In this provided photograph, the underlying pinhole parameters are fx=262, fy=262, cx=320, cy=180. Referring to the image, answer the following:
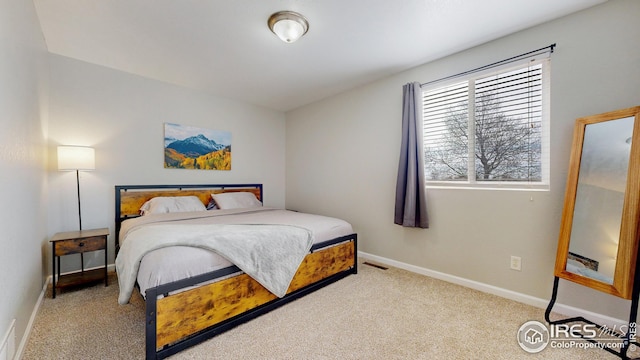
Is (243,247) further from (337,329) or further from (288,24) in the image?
(288,24)

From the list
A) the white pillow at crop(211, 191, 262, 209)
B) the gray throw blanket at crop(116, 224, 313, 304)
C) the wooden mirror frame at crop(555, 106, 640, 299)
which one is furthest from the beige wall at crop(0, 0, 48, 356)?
the wooden mirror frame at crop(555, 106, 640, 299)

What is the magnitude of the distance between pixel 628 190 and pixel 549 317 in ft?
3.65

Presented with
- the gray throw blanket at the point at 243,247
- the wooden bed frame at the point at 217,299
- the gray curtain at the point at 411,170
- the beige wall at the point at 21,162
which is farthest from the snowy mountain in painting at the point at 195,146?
the gray curtain at the point at 411,170

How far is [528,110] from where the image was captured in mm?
2334

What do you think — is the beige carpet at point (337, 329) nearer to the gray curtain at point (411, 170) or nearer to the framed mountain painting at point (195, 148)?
the gray curtain at point (411, 170)

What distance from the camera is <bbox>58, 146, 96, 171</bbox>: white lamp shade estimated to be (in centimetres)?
264

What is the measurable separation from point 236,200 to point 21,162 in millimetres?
2321

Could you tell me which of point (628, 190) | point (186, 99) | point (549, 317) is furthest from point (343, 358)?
point (186, 99)

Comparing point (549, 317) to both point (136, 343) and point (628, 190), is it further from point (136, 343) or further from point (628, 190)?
point (136, 343)

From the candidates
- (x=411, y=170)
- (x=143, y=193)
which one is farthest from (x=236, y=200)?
(x=411, y=170)

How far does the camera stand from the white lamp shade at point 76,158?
8.66 ft

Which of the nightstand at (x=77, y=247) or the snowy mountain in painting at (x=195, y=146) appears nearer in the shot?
the nightstand at (x=77, y=247)

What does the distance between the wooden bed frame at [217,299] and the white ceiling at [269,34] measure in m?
1.99

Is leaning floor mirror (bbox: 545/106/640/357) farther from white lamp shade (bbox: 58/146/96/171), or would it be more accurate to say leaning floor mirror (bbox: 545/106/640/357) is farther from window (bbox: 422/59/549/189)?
white lamp shade (bbox: 58/146/96/171)
